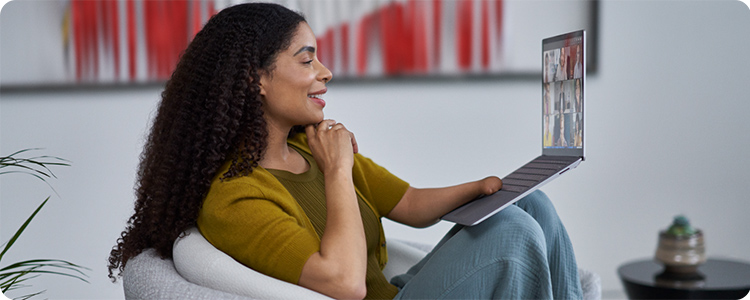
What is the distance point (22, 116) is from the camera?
7.04 feet

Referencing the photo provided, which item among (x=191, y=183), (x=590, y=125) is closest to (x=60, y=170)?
(x=191, y=183)

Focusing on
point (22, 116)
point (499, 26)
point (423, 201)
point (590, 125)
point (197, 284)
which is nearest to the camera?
point (197, 284)

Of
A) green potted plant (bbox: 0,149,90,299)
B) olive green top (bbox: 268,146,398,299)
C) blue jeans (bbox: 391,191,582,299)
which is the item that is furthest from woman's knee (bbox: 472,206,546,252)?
green potted plant (bbox: 0,149,90,299)

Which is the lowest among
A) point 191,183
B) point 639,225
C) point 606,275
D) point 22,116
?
point 606,275

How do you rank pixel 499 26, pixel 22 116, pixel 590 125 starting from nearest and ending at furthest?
pixel 22 116 < pixel 499 26 < pixel 590 125

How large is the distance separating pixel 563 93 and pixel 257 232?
660 mm

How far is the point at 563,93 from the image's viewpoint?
4.13ft

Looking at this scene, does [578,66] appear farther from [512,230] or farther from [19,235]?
[19,235]

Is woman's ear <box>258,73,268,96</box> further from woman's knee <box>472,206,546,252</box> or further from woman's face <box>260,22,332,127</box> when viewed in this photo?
woman's knee <box>472,206,546,252</box>

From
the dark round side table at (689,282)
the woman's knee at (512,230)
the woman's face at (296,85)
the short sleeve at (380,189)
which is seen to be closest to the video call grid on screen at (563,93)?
the woman's knee at (512,230)

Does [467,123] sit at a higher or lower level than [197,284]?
higher

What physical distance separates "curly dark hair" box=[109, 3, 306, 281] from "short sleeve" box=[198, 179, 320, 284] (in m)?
0.07

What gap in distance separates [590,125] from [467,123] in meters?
0.52

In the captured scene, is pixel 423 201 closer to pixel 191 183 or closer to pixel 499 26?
pixel 191 183
